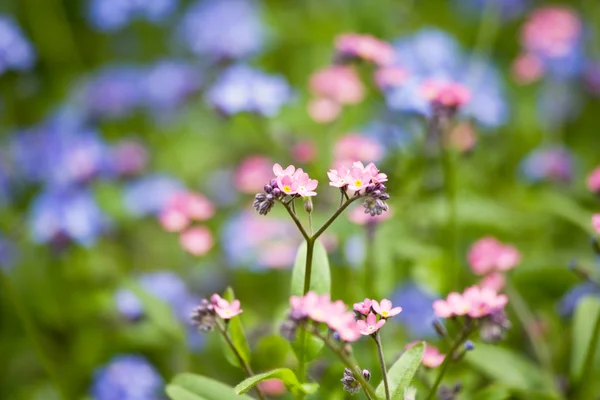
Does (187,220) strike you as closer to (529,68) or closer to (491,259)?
(491,259)

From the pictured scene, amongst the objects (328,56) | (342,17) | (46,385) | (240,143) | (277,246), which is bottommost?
(46,385)

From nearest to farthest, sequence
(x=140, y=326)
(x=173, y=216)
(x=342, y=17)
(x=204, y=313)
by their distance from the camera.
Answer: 1. (x=204, y=313)
2. (x=173, y=216)
3. (x=140, y=326)
4. (x=342, y=17)

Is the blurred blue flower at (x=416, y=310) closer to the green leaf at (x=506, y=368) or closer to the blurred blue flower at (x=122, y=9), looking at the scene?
the green leaf at (x=506, y=368)

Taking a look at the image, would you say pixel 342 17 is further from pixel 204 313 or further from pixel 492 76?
pixel 204 313

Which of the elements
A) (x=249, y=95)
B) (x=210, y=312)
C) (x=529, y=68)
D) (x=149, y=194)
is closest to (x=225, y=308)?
(x=210, y=312)

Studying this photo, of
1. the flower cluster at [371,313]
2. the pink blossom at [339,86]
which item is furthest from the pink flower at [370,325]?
the pink blossom at [339,86]

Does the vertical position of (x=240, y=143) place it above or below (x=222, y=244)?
above

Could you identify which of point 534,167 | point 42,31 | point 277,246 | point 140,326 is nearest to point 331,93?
point 277,246
